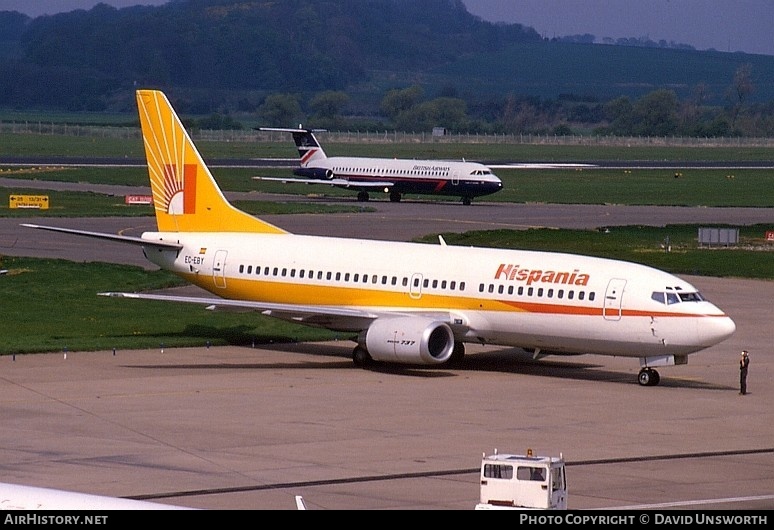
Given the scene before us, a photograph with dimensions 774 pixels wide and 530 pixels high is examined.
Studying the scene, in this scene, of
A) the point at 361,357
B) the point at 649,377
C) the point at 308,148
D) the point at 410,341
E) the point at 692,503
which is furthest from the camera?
the point at 308,148

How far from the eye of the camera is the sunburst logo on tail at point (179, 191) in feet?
157

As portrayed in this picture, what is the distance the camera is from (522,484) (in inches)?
894

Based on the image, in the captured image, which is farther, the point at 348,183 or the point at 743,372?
the point at 348,183

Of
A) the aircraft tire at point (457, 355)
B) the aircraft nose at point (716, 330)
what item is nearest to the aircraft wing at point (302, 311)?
the aircraft tire at point (457, 355)

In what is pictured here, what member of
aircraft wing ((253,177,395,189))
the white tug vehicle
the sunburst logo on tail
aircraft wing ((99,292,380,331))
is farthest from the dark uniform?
aircraft wing ((253,177,395,189))

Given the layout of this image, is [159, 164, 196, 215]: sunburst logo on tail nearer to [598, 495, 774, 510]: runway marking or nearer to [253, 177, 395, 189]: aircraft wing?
[598, 495, 774, 510]: runway marking

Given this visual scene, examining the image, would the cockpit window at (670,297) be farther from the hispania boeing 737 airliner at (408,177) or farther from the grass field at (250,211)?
the hispania boeing 737 airliner at (408,177)

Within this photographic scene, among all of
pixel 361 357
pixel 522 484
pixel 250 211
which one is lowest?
pixel 361 357

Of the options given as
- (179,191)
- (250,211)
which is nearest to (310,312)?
(179,191)

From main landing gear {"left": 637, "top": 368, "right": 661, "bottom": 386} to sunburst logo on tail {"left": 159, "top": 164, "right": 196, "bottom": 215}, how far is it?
597 inches

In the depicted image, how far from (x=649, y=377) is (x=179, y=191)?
16140mm

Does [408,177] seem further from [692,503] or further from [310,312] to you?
[692,503]

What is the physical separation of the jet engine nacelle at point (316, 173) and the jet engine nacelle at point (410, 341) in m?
75.2
